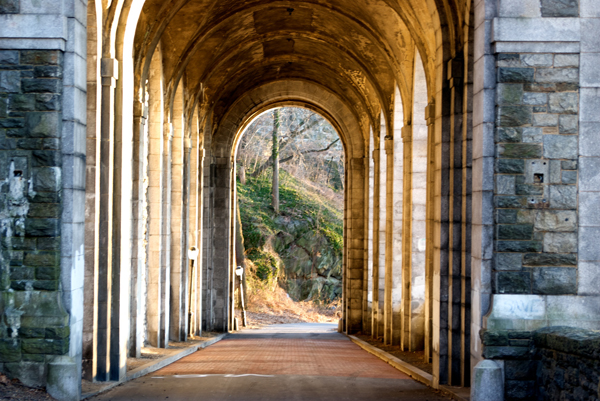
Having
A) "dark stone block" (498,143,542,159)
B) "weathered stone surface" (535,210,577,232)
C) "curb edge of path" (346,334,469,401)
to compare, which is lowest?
"curb edge of path" (346,334,469,401)

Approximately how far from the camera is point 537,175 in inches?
247

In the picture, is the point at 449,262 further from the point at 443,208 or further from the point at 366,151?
the point at 366,151

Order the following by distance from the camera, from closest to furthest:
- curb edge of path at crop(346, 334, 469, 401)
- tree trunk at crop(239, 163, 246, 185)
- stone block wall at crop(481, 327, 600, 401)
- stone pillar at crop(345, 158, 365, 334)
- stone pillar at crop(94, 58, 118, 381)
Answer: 1. stone block wall at crop(481, 327, 600, 401)
2. curb edge of path at crop(346, 334, 469, 401)
3. stone pillar at crop(94, 58, 118, 381)
4. stone pillar at crop(345, 158, 365, 334)
5. tree trunk at crop(239, 163, 246, 185)

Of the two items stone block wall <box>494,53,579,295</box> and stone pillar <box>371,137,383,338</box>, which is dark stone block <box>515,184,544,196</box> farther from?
stone pillar <box>371,137,383,338</box>

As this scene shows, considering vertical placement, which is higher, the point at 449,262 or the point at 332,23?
the point at 332,23

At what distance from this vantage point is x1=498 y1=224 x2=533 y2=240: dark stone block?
6246 millimetres

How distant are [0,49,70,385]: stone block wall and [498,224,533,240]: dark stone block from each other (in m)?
4.12

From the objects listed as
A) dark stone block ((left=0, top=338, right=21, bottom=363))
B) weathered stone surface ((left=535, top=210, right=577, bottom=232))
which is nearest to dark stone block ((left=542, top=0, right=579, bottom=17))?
weathered stone surface ((left=535, top=210, right=577, bottom=232))

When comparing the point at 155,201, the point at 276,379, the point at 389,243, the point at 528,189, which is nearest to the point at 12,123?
the point at 276,379

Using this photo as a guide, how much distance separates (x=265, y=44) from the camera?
17.1m

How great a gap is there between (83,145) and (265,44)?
36.4 ft

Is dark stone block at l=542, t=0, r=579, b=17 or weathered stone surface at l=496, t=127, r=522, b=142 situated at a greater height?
dark stone block at l=542, t=0, r=579, b=17

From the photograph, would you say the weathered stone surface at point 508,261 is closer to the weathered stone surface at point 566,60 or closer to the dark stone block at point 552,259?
the dark stone block at point 552,259

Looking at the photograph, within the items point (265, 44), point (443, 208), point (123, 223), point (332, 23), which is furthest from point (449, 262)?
point (265, 44)
